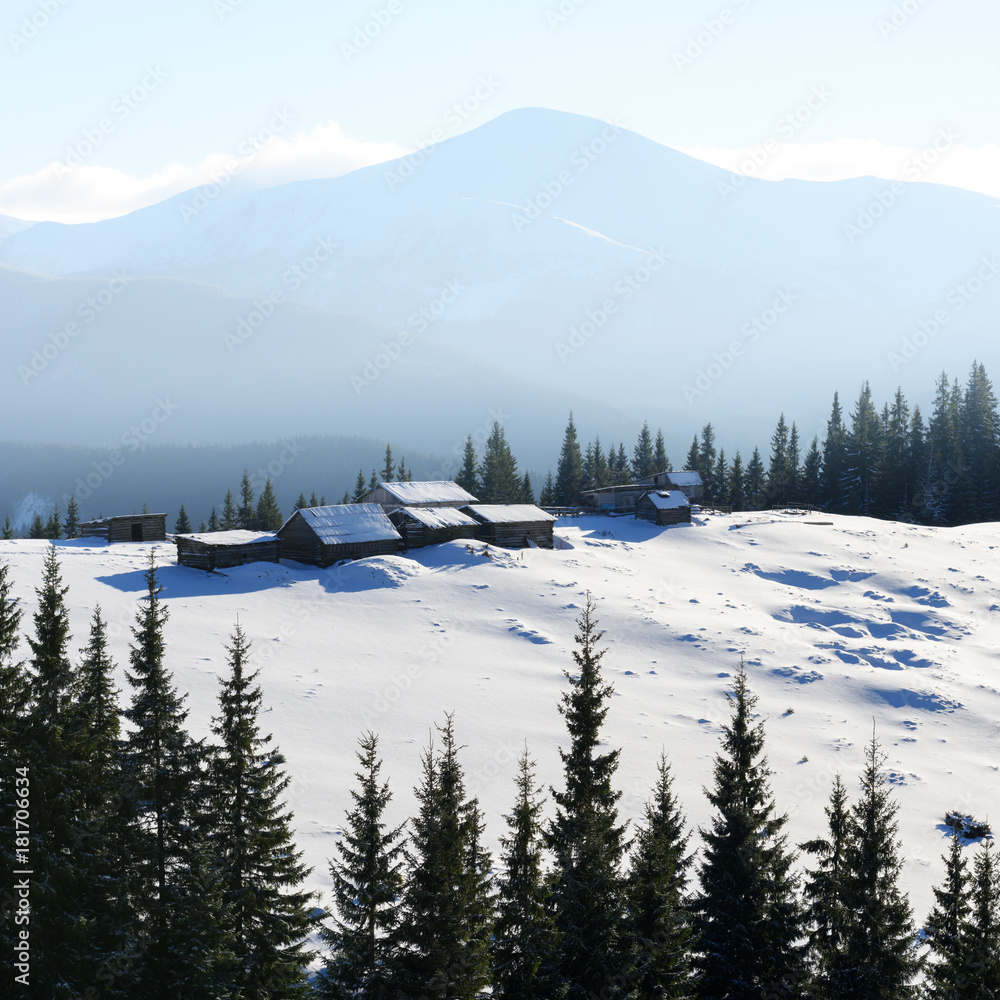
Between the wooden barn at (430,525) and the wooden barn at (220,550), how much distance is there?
9.10 m

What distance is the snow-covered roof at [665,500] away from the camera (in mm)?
71938

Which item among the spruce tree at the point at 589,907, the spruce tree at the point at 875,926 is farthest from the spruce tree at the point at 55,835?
the spruce tree at the point at 875,926

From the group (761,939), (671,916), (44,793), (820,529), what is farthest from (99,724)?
(820,529)

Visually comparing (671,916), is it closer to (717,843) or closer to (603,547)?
(717,843)

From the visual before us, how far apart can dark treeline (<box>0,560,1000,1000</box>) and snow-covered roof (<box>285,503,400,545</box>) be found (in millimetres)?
34554

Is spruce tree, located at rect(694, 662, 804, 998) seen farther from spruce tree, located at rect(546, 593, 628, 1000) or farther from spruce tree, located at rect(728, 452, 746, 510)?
spruce tree, located at rect(728, 452, 746, 510)

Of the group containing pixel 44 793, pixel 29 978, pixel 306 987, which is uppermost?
pixel 44 793

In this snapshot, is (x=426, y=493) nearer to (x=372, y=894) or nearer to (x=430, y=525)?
(x=430, y=525)

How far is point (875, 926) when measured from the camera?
15867 mm

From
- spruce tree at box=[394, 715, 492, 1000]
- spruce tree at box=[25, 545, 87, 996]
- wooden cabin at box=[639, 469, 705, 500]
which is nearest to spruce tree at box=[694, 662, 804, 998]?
spruce tree at box=[394, 715, 492, 1000]

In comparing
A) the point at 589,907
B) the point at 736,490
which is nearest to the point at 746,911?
the point at 589,907

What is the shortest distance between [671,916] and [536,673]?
2012cm

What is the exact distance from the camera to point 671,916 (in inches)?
652

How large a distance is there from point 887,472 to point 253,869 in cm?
9281
